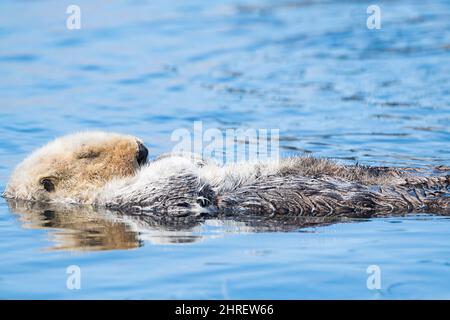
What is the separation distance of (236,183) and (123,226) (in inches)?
35.4

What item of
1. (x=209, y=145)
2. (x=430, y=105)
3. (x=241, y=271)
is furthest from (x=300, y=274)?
(x=430, y=105)

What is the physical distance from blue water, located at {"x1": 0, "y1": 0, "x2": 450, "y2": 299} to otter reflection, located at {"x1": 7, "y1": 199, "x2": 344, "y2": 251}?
0.9 inches

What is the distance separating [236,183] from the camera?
691cm

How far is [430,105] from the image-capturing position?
11195mm

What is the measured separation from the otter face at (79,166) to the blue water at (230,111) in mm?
214

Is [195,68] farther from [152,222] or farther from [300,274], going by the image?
[300,274]

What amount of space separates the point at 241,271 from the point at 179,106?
20.5ft

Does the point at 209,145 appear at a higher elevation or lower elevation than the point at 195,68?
lower
